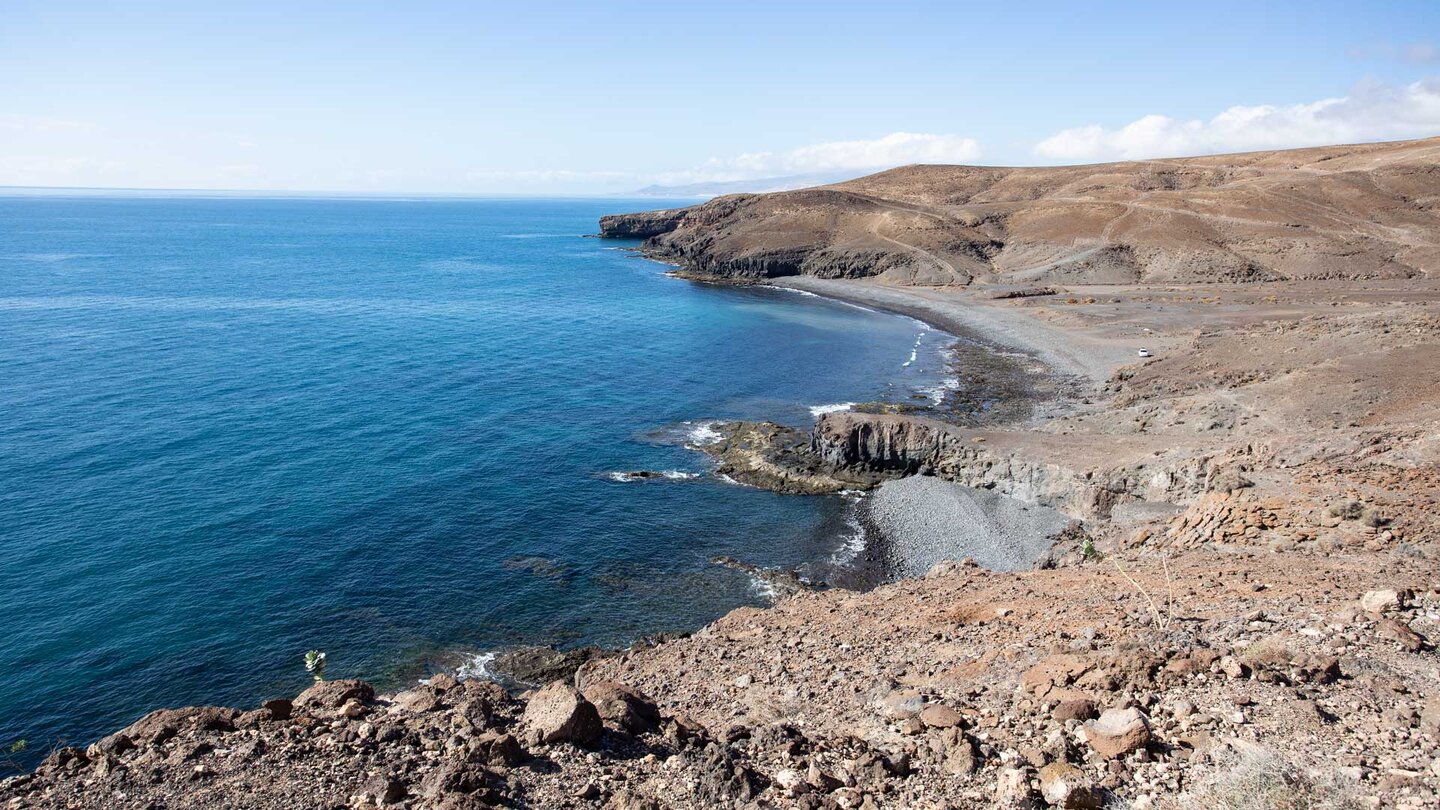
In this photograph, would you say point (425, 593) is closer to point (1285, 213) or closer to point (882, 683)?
point (882, 683)

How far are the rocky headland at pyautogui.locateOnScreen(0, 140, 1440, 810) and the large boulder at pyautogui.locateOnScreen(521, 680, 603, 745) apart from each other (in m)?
0.06

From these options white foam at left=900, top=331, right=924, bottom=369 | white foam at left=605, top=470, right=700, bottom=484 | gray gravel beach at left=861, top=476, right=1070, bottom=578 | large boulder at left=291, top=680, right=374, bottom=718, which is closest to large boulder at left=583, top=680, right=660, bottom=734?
large boulder at left=291, top=680, right=374, bottom=718

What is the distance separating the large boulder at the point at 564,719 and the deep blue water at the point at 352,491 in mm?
17969

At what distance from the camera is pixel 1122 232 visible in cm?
13075

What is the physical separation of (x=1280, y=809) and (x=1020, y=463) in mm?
35713

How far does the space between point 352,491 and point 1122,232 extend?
12507 centimetres

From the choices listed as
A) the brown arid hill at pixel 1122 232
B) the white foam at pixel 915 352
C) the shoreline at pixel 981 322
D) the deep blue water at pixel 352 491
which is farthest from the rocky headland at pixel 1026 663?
the brown arid hill at pixel 1122 232

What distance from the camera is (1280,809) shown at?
12.9 metres

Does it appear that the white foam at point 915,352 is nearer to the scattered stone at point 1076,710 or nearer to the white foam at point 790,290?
the white foam at point 790,290

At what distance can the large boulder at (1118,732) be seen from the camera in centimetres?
1466

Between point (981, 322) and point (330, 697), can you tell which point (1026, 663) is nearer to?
point (330, 697)

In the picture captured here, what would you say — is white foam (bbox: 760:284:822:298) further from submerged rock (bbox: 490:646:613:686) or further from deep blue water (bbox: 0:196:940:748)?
submerged rock (bbox: 490:646:613:686)

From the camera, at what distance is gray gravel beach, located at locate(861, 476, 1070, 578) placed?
41.4 metres

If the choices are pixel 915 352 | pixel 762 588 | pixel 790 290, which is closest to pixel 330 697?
pixel 762 588
